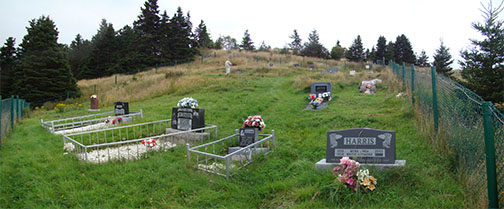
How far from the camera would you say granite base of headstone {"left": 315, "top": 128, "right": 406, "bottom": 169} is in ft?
16.5

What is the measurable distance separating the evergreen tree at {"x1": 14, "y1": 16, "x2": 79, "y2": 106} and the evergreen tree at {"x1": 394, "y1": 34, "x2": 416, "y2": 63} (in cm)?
6110

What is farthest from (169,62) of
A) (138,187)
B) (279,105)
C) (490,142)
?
(490,142)

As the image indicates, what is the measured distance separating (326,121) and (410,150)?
12.1ft

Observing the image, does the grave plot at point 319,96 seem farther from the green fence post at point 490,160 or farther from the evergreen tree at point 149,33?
the evergreen tree at point 149,33

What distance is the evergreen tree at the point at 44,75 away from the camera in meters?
Result: 24.8

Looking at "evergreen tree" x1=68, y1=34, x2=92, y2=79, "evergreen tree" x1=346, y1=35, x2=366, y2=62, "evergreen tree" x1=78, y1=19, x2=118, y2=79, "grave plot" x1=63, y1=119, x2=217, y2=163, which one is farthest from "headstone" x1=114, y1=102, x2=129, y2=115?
"evergreen tree" x1=346, y1=35, x2=366, y2=62

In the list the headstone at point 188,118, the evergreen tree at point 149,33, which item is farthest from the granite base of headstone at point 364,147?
the evergreen tree at point 149,33

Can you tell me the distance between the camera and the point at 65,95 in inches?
996

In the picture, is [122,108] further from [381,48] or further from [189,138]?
[381,48]

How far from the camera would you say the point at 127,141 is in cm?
710

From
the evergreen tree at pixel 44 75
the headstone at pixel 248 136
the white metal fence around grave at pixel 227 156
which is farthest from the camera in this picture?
the evergreen tree at pixel 44 75

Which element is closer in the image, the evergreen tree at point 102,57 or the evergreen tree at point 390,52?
the evergreen tree at point 102,57

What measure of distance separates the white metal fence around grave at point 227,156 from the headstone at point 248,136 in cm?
24

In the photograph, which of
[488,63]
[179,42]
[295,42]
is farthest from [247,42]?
[488,63]
